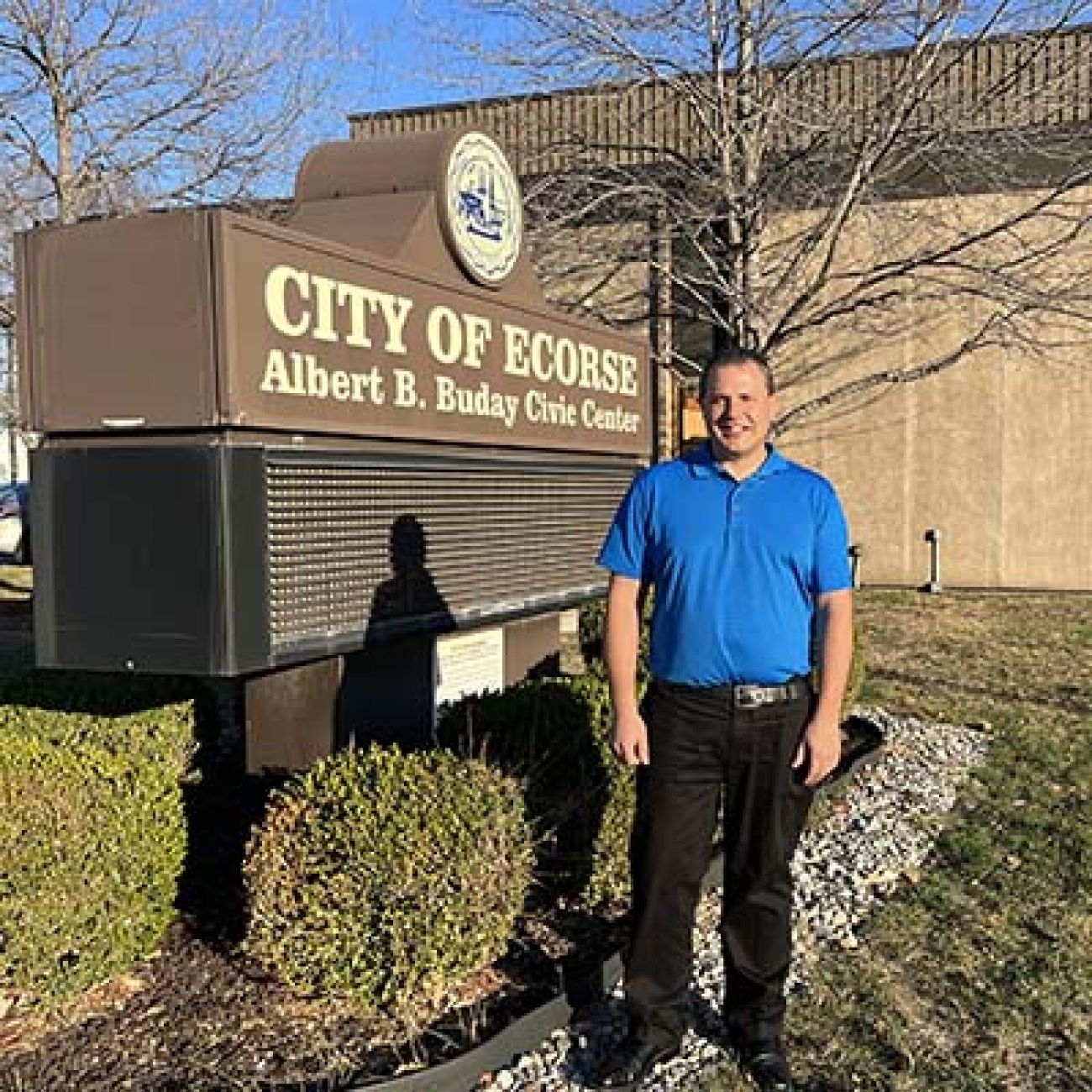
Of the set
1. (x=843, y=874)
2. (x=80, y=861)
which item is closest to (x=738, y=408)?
(x=80, y=861)

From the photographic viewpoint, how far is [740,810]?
131 inches

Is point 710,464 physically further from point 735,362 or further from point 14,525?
point 14,525

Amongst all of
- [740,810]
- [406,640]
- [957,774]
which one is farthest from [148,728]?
[957,774]

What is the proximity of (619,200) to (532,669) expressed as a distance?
392 cm

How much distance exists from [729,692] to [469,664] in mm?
3081

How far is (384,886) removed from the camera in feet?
11.3

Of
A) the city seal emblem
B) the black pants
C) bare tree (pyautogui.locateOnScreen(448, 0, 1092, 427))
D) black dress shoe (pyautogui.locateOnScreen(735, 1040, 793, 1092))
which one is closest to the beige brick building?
bare tree (pyautogui.locateOnScreen(448, 0, 1092, 427))

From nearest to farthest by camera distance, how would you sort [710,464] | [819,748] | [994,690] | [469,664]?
[819,748], [710,464], [469,664], [994,690]

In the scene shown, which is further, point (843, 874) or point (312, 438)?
point (843, 874)

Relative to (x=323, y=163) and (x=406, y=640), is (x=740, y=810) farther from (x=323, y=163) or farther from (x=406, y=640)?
(x=323, y=163)

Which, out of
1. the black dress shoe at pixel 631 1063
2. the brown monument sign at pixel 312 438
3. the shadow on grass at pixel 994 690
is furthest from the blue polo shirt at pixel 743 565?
the shadow on grass at pixel 994 690

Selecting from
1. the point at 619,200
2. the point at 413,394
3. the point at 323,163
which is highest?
the point at 619,200

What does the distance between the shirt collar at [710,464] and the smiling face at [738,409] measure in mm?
38

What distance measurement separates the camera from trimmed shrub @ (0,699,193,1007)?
352cm
